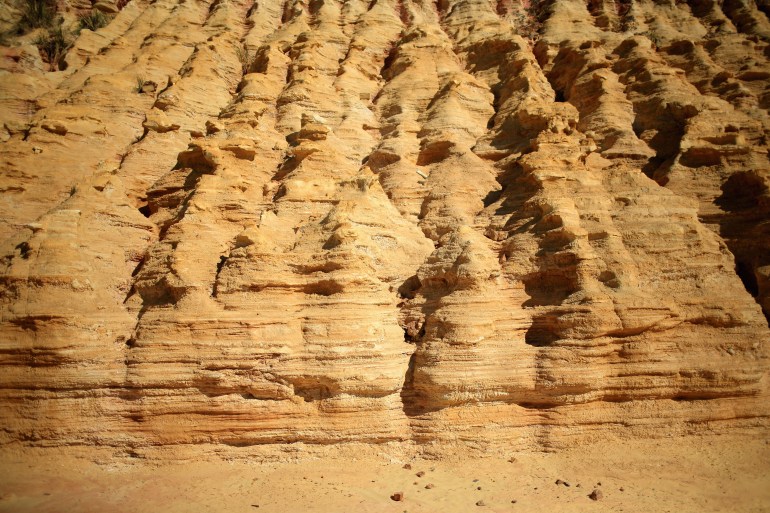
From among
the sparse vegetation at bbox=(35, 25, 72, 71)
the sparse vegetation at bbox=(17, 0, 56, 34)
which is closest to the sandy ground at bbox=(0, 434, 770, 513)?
the sparse vegetation at bbox=(35, 25, 72, 71)

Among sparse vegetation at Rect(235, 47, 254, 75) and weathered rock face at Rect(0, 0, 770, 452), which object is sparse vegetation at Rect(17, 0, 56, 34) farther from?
sparse vegetation at Rect(235, 47, 254, 75)

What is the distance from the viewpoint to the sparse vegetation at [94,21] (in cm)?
2375

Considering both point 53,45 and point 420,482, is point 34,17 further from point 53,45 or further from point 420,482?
point 420,482

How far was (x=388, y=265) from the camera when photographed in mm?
10945

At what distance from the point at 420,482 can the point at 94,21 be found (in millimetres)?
27984

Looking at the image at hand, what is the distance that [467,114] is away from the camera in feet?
51.8

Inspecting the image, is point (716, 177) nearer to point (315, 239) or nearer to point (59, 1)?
point (315, 239)

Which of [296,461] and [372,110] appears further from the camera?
[372,110]

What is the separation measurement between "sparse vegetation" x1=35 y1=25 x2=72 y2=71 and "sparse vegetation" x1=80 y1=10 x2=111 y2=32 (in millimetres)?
1347

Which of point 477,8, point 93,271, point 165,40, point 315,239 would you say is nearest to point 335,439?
point 315,239

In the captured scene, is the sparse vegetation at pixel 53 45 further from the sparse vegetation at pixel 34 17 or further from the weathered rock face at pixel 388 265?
the weathered rock face at pixel 388 265

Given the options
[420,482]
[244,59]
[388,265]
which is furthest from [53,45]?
Answer: [420,482]

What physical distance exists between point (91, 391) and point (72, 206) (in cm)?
474

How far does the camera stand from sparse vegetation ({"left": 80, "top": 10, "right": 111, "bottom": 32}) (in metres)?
23.8
